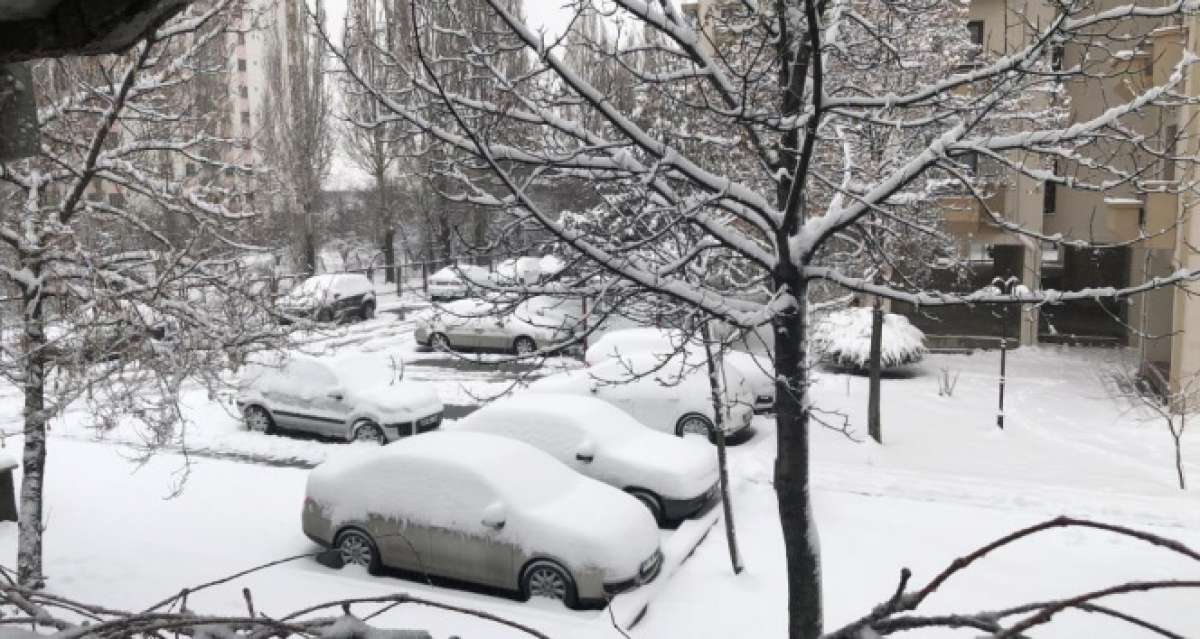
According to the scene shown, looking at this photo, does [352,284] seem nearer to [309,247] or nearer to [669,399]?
[309,247]

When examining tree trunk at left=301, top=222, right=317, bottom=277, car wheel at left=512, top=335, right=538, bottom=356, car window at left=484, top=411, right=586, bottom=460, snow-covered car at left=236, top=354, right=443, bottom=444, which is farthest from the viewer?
tree trunk at left=301, top=222, right=317, bottom=277

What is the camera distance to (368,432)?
599 inches

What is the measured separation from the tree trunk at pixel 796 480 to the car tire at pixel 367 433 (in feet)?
33.5

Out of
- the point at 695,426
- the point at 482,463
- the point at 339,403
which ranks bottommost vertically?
the point at 695,426

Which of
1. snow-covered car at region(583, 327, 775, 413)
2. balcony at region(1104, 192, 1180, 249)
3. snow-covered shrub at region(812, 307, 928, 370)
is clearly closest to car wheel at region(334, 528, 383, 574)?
snow-covered car at region(583, 327, 775, 413)

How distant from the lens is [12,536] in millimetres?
10961

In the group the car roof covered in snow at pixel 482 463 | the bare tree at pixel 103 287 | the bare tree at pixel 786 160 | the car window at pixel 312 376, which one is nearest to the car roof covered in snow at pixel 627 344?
the car window at pixel 312 376

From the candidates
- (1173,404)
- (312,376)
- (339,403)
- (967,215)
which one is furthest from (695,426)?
(967,215)

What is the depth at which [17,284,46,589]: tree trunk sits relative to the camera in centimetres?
815

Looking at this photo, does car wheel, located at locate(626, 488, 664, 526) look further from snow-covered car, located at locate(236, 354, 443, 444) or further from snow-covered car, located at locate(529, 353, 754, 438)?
snow-covered car, located at locate(236, 354, 443, 444)

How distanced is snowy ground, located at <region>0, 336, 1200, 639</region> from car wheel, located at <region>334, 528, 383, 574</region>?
296 mm

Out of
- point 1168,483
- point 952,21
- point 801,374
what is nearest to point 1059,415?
point 1168,483

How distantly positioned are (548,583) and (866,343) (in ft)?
43.0

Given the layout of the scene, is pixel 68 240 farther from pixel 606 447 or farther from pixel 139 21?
pixel 139 21
